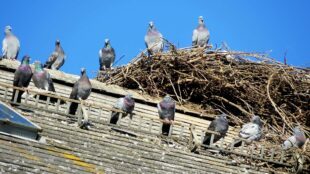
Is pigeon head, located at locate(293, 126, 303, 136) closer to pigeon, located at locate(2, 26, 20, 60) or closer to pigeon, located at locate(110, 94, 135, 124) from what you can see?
pigeon, located at locate(110, 94, 135, 124)

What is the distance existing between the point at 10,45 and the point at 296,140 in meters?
7.62

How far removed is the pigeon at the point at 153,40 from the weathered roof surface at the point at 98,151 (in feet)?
17.0

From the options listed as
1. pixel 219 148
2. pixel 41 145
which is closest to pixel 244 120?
pixel 219 148

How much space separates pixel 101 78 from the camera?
25125mm

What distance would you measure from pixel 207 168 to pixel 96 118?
3.02 meters

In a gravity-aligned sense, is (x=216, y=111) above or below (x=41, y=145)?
above

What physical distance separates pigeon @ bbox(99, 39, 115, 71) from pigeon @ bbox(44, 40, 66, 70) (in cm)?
95

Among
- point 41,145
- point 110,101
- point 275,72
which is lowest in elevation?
point 41,145

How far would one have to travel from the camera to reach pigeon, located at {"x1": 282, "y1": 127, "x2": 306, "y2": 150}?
21045 mm

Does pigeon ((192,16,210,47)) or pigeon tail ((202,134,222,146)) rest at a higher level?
pigeon ((192,16,210,47))

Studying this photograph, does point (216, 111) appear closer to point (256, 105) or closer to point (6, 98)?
point (256, 105)

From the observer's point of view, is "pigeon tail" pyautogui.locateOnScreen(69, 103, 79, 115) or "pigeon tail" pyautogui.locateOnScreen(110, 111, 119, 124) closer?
"pigeon tail" pyautogui.locateOnScreen(69, 103, 79, 115)

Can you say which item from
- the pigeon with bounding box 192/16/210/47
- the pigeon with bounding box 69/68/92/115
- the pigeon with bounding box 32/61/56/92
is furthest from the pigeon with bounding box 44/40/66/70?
the pigeon with bounding box 69/68/92/115

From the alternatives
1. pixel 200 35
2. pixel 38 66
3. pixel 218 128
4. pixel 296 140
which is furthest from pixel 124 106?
pixel 200 35
